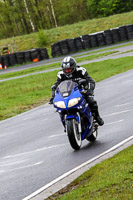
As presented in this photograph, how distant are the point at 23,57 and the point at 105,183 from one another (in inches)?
1554

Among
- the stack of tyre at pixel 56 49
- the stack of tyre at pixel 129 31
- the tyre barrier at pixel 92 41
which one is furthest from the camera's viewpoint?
the stack of tyre at pixel 56 49

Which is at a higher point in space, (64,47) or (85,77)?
(85,77)

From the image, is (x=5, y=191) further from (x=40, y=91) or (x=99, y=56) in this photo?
(x=99, y=56)

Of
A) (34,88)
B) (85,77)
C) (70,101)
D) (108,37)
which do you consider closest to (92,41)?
(108,37)

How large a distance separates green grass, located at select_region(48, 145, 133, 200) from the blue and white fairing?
62.7 inches

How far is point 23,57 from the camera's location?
44125mm

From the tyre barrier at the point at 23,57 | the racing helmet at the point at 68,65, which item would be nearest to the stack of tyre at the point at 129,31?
the tyre barrier at the point at 23,57

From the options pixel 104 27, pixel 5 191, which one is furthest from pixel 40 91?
pixel 104 27

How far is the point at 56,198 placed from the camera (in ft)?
17.7

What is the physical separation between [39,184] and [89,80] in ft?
10.2

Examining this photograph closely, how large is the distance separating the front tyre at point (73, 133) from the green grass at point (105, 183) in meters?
1.21

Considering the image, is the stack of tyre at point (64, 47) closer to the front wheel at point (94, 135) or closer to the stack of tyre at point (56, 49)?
the stack of tyre at point (56, 49)

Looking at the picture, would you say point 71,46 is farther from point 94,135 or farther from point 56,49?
point 94,135

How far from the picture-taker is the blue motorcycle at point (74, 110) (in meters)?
8.02
